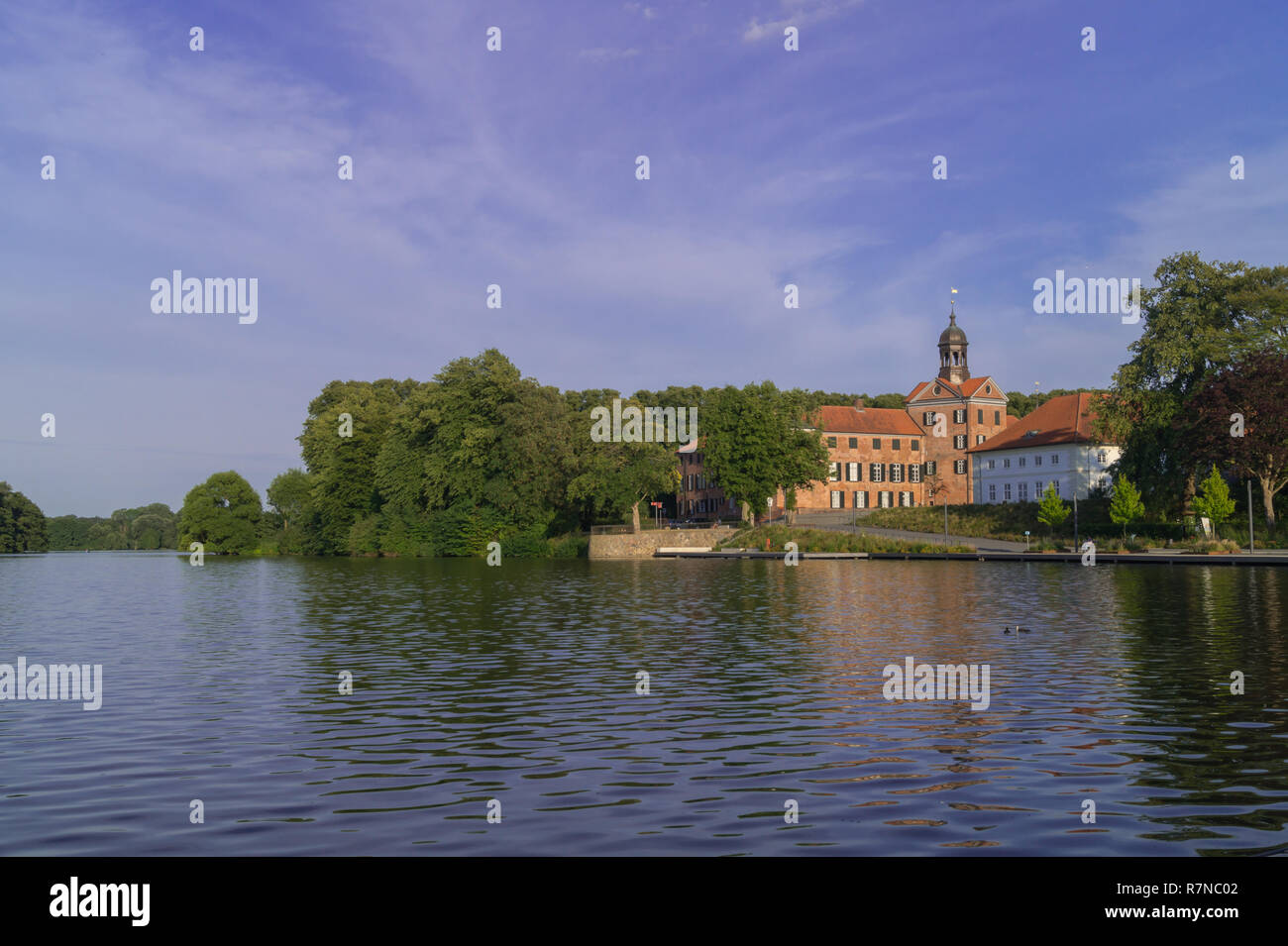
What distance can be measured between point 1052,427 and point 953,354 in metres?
22.5

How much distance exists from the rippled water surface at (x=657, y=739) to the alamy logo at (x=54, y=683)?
48cm

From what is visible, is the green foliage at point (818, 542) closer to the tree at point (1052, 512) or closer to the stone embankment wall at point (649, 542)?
the stone embankment wall at point (649, 542)

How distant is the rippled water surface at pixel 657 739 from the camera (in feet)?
31.3

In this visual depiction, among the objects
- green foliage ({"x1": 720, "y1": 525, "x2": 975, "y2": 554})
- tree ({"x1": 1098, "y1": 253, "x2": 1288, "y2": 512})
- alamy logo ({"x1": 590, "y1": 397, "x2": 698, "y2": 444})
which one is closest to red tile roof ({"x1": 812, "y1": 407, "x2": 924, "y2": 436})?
alamy logo ({"x1": 590, "y1": 397, "x2": 698, "y2": 444})

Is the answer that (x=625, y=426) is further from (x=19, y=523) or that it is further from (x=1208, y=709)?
(x=19, y=523)

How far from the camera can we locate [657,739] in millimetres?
13805

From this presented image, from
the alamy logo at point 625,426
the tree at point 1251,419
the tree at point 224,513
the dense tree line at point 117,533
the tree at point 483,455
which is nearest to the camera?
the tree at point 1251,419

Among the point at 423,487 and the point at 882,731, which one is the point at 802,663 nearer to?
the point at 882,731

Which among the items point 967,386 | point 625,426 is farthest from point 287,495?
point 967,386

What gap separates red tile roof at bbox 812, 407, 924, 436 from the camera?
108562 mm

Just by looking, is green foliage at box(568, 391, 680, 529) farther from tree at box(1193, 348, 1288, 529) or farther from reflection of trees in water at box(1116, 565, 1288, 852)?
reflection of trees in water at box(1116, 565, 1288, 852)

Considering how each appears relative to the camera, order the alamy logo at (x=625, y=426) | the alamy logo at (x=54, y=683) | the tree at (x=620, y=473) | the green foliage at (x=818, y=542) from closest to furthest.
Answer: the alamy logo at (x=54, y=683) → the green foliage at (x=818, y=542) → the tree at (x=620, y=473) → the alamy logo at (x=625, y=426)
